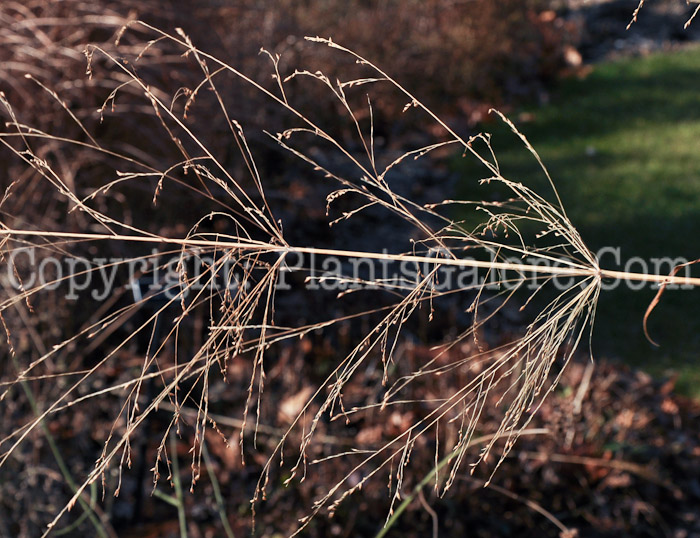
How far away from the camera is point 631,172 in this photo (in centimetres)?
592

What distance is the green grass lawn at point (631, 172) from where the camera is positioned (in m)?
4.38

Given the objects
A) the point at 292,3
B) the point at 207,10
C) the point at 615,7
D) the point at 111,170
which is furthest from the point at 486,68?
the point at 111,170

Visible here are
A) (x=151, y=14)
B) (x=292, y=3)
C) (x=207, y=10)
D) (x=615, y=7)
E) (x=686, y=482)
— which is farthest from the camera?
(x=615, y=7)

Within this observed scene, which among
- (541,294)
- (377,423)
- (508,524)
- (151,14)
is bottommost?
(508,524)

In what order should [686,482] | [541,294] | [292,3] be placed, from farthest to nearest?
[292,3] < [541,294] < [686,482]

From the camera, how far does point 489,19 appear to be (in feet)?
26.8

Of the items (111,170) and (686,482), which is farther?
(111,170)

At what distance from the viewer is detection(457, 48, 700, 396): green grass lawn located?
4.38m

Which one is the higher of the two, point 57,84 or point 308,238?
point 57,84

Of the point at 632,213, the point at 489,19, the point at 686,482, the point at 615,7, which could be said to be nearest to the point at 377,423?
the point at 686,482

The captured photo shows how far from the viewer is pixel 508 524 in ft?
9.42

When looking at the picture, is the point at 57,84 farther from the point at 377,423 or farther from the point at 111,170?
the point at 377,423

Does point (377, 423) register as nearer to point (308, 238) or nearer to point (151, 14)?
point (308, 238)

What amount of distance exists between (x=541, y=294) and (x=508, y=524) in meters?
2.27
